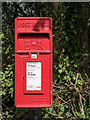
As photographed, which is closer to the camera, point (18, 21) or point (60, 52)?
point (18, 21)

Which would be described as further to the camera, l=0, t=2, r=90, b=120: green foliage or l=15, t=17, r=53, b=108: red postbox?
l=0, t=2, r=90, b=120: green foliage

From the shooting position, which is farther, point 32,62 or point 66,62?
point 66,62

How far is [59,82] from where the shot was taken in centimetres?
317

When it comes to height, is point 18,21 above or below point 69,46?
above

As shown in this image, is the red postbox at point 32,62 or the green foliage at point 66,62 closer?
the red postbox at point 32,62

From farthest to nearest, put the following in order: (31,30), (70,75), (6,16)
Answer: (6,16), (70,75), (31,30)

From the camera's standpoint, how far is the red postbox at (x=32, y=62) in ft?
7.64

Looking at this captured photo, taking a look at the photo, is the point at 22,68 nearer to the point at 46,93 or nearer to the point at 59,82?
the point at 46,93

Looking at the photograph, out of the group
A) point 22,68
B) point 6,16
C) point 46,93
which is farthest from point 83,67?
point 6,16

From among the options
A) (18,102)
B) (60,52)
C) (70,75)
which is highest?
(60,52)

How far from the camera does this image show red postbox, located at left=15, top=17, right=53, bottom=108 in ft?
7.64

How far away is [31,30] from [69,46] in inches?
43.6

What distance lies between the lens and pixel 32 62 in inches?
91.7

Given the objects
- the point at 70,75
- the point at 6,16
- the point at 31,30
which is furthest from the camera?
the point at 6,16
